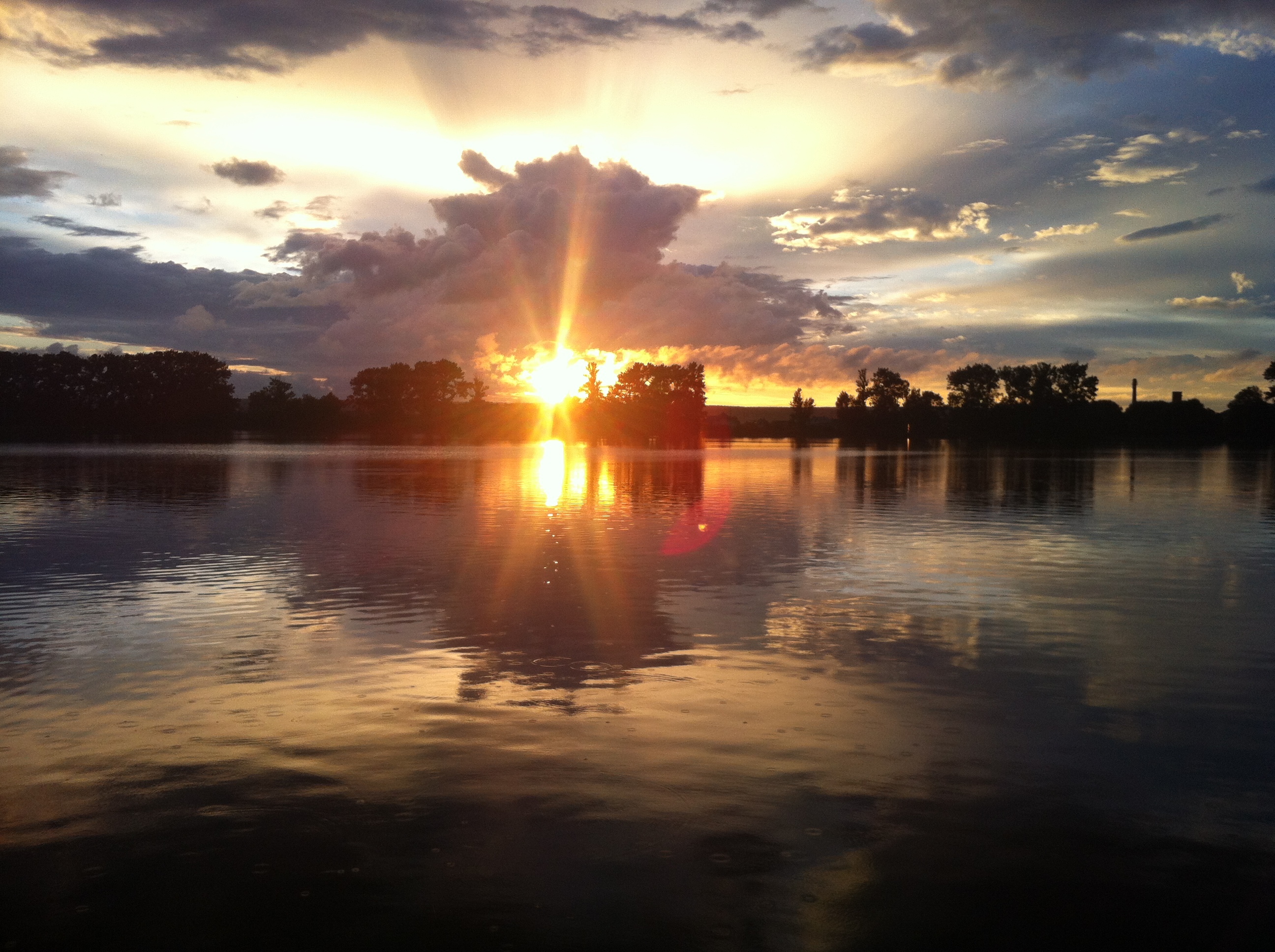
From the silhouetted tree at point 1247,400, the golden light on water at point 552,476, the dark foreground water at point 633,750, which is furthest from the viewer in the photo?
the silhouetted tree at point 1247,400

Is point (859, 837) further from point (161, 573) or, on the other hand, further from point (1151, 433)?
point (1151, 433)

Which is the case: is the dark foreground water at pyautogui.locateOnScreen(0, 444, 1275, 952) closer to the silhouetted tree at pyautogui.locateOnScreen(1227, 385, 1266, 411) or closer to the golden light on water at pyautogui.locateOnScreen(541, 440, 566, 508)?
the golden light on water at pyautogui.locateOnScreen(541, 440, 566, 508)

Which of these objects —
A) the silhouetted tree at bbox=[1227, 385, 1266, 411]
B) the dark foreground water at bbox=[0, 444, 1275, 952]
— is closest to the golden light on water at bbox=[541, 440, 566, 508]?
the dark foreground water at bbox=[0, 444, 1275, 952]

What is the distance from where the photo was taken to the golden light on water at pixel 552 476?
41.7m

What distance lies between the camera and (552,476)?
5956 cm

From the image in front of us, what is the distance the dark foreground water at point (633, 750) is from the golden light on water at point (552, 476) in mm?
17410

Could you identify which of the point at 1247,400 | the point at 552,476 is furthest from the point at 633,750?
the point at 1247,400

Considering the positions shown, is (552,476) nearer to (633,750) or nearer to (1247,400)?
(633,750)

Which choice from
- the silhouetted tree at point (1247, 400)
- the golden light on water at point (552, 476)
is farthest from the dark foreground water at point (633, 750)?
the silhouetted tree at point (1247, 400)

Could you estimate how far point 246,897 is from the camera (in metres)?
6.50

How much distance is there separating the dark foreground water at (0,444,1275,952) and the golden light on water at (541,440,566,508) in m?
17.4

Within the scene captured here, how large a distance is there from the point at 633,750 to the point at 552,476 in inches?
1987

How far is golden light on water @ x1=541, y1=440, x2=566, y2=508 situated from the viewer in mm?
41656

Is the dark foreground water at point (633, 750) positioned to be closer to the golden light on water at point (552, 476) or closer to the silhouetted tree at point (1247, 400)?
the golden light on water at point (552, 476)
